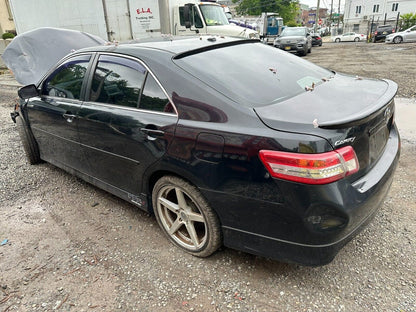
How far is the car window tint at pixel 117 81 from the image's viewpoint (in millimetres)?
2617

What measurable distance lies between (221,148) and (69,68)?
2.27 m

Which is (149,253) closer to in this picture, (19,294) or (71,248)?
(71,248)

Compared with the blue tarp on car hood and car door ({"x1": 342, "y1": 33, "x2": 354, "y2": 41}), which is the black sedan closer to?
the blue tarp on car hood

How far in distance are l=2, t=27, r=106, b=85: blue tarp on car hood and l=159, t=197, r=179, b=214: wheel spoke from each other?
5.69 m

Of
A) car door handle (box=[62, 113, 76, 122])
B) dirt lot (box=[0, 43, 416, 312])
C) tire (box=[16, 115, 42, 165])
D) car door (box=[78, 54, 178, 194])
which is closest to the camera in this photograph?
dirt lot (box=[0, 43, 416, 312])

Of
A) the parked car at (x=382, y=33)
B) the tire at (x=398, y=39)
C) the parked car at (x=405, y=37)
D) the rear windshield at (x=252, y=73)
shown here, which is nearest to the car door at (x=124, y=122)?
the rear windshield at (x=252, y=73)

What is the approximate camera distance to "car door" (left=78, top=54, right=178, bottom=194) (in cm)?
241

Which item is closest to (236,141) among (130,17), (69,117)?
(69,117)

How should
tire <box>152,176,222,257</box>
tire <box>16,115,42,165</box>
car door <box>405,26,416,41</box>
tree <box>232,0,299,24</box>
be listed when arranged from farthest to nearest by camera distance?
tree <box>232,0,299,24</box> < car door <box>405,26,416,41</box> < tire <box>16,115,42,165</box> < tire <box>152,176,222,257</box>

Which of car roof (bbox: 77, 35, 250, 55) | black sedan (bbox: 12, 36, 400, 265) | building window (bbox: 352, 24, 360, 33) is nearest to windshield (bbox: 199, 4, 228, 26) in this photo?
car roof (bbox: 77, 35, 250, 55)

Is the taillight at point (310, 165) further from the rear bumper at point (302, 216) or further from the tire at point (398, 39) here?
the tire at point (398, 39)

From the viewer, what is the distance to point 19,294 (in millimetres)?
2312

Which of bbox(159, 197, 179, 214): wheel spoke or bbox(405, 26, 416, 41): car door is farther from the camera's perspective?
bbox(405, 26, 416, 41): car door

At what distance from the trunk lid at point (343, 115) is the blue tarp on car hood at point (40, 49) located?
20.2 feet
